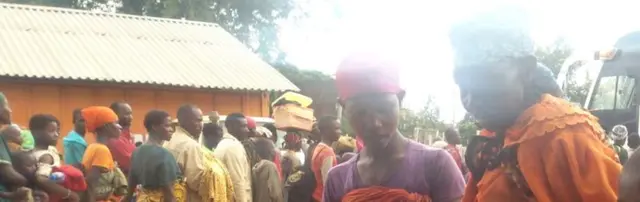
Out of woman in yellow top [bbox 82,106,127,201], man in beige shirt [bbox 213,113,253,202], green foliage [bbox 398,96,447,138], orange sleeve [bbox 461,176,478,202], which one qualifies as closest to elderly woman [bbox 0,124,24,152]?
woman in yellow top [bbox 82,106,127,201]

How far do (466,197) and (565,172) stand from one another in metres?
0.51

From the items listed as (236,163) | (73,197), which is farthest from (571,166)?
(236,163)

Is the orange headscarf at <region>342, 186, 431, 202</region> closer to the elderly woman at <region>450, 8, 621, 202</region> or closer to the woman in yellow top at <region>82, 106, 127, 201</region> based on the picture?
the elderly woman at <region>450, 8, 621, 202</region>

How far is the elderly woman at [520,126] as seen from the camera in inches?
88.7

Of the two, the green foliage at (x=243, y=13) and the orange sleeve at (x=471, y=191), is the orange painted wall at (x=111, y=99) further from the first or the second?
the orange sleeve at (x=471, y=191)

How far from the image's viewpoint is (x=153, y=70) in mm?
16188

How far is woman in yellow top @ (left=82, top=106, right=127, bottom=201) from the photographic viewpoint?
629 centimetres

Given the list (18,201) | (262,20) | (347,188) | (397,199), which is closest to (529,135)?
(397,199)

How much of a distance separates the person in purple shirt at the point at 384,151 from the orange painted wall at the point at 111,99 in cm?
1119

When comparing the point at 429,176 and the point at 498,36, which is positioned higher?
the point at 498,36

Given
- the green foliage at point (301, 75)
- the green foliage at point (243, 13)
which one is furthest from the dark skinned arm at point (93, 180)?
the green foliage at point (243, 13)

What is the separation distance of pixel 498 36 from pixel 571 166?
45 cm

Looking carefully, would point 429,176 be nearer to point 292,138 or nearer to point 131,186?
point 131,186

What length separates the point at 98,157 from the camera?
20.7ft
